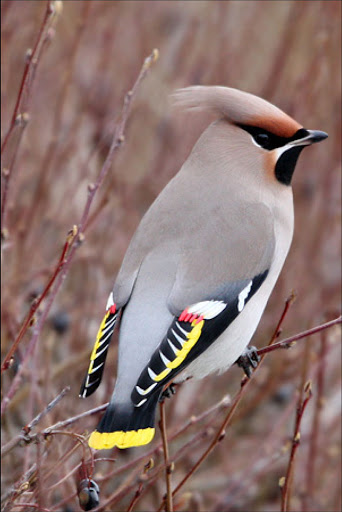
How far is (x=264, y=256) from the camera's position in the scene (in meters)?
2.93

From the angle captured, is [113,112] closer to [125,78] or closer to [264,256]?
[125,78]

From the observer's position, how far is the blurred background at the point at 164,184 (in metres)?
4.09

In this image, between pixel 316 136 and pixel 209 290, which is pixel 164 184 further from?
pixel 209 290

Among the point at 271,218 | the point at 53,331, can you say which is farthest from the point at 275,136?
the point at 53,331

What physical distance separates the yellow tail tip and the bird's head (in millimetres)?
1186

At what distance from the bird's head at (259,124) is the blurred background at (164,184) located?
0.90 meters

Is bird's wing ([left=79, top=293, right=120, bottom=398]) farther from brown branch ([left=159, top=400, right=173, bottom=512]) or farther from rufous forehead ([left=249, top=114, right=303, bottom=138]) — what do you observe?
rufous forehead ([left=249, top=114, right=303, bottom=138])

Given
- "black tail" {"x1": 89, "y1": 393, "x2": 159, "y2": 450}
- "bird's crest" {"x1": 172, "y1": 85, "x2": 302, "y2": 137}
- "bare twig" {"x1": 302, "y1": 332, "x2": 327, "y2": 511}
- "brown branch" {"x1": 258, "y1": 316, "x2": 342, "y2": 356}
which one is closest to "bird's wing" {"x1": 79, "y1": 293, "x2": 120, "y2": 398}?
"black tail" {"x1": 89, "y1": 393, "x2": 159, "y2": 450}

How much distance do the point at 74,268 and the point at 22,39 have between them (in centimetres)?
138

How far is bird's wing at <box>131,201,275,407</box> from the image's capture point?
99.0 inches

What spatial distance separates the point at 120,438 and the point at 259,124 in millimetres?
1260

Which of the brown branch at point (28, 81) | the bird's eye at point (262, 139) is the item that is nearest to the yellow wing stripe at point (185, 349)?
the brown branch at point (28, 81)

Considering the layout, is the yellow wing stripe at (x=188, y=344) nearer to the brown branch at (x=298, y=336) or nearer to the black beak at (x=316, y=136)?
the brown branch at (x=298, y=336)

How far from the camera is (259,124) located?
3.08m
